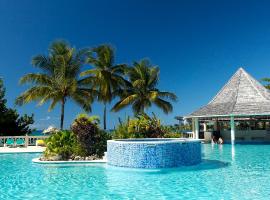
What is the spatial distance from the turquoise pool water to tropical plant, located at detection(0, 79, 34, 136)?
51.0 feet

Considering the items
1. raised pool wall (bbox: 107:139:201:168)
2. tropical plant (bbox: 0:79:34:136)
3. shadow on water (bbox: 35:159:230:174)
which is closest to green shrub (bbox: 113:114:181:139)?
shadow on water (bbox: 35:159:230:174)

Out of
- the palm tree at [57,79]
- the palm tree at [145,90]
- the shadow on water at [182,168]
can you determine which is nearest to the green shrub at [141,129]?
the shadow on water at [182,168]

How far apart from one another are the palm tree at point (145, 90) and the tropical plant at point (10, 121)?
9165 millimetres

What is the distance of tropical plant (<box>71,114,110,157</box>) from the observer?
13.3 m

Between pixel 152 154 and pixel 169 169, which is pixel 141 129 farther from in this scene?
pixel 169 169

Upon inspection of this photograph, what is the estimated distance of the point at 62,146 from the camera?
1359 centimetres

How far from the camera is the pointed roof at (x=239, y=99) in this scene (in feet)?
70.2

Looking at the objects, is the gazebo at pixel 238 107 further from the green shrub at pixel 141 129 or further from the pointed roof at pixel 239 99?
the green shrub at pixel 141 129

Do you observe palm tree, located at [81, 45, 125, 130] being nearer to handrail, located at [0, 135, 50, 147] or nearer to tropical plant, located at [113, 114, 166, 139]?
handrail, located at [0, 135, 50, 147]

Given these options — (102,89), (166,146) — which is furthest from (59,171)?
(102,89)

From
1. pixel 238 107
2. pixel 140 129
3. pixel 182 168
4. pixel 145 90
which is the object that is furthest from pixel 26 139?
pixel 238 107

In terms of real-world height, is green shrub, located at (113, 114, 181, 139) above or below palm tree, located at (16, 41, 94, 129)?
below

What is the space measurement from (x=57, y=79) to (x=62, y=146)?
917 centimetres

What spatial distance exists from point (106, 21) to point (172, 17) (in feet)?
20.6
